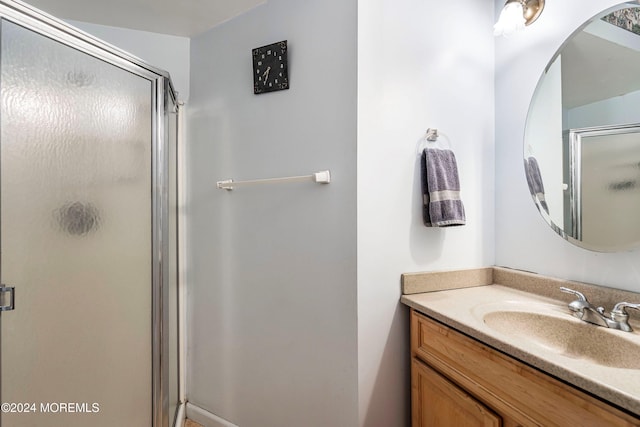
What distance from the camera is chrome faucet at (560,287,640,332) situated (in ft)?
3.03

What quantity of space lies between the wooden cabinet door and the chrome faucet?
485 millimetres

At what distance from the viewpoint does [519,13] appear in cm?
125

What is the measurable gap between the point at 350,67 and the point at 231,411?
181 cm

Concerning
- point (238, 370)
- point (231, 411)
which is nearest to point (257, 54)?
point (238, 370)

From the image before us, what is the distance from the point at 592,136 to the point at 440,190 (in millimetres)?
582

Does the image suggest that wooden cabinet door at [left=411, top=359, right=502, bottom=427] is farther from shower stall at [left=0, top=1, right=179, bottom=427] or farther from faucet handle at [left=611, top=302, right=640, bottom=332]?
shower stall at [left=0, top=1, right=179, bottom=427]

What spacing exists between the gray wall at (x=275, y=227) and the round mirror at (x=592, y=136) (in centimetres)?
86

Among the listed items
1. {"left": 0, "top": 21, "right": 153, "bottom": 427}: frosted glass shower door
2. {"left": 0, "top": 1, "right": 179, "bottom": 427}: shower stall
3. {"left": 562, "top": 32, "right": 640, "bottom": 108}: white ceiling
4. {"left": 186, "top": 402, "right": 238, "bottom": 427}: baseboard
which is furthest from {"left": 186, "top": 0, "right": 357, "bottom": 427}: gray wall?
{"left": 562, "top": 32, "right": 640, "bottom": 108}: white ceiling

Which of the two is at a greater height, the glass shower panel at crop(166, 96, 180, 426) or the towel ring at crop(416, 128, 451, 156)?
the towel ring at crop(416, 128, 451, 156)

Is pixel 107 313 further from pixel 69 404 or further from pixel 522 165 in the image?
pixel 522 165

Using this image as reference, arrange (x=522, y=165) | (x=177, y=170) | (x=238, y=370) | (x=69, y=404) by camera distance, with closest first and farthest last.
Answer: (x=69, y=404), (x=522, y=165), (x=238, y=370), (x=177, y=170)

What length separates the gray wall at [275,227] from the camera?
4.00 feet

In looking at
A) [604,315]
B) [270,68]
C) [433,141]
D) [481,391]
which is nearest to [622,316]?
[604,315]

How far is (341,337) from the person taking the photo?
4.00 feet
